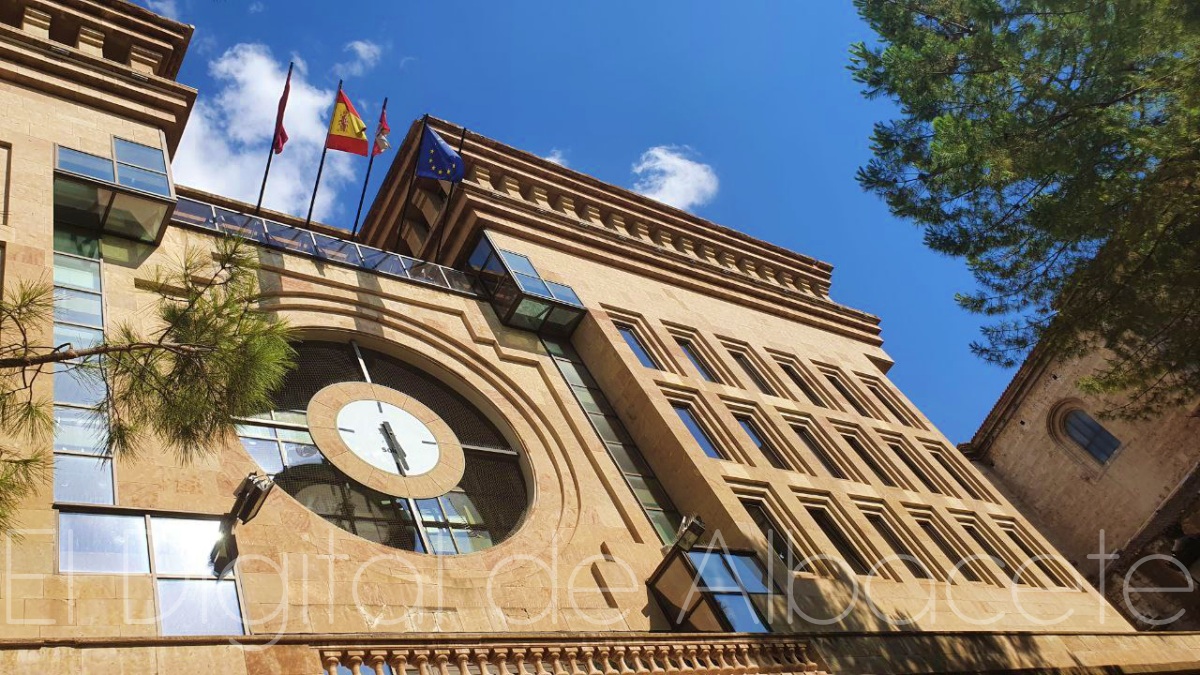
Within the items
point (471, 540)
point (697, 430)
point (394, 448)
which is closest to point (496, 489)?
point (471, 540)

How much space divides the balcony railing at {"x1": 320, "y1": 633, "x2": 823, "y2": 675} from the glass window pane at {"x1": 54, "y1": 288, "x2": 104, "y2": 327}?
22.6 ft

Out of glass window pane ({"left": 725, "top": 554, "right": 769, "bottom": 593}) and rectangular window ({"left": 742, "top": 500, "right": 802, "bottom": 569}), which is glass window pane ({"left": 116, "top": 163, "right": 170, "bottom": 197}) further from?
rectangular window ({"left": 742, "top": 500, "right": 802, "bottom": 569})

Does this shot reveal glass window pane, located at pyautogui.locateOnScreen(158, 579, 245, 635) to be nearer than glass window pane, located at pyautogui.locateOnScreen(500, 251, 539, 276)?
Yes

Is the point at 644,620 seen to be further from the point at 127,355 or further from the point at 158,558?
the point at 127,355

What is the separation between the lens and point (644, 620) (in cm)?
1330

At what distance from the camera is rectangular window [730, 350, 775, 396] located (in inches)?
868

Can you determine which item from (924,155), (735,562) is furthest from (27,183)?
(924,155)

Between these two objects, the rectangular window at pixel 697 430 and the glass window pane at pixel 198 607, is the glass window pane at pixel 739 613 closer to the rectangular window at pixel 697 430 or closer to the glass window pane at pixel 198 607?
the rectangular window at pixel 697 430

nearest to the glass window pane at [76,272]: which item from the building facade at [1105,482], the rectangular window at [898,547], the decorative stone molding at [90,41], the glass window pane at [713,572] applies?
the decorative stone molding at [90,41]

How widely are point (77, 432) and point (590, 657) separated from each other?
678 centimetres

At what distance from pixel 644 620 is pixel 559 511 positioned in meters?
2.52

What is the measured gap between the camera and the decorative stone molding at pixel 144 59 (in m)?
17.8

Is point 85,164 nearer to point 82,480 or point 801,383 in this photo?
point 82,480

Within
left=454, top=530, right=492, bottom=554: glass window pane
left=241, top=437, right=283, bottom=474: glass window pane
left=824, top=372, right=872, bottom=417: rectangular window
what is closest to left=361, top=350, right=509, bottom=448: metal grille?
left=454, top=530, right=492, bottom=554: glass window pane
